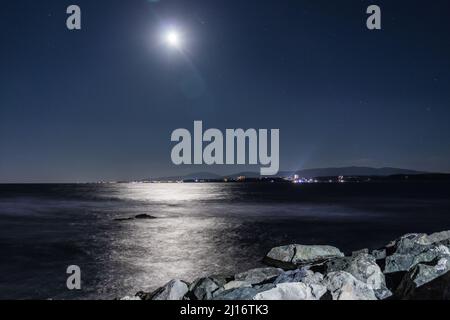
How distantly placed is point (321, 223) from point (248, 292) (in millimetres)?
38963

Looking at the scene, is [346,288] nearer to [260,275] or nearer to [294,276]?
[294,276]

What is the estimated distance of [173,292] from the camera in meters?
11.3

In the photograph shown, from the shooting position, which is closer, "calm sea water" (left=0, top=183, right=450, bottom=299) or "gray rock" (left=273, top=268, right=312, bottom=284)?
"gray rock" (left=273, top=268, right=312, bottom=284)

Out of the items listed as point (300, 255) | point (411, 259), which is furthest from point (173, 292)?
point (300, 255)

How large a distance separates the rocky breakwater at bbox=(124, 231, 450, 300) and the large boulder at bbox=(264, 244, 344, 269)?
4.72 m

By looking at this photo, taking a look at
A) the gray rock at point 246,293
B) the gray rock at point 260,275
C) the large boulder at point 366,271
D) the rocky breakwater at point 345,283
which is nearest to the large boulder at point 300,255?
the rocky breakwater at point 345,283

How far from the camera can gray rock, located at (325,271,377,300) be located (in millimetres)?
8852

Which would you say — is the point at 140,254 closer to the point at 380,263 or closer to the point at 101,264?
the point at 101,264

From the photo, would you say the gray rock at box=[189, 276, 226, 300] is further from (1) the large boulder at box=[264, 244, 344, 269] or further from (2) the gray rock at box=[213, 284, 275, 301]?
(1) the large boulder at box=[264, 244, 344, 269]

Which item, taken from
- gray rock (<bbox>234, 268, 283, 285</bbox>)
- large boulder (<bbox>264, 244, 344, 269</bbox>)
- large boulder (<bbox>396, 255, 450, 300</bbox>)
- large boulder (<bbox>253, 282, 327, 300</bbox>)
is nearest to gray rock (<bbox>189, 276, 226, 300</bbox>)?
gray rock (<bbox>234, 268, 283, 285</bbox>)

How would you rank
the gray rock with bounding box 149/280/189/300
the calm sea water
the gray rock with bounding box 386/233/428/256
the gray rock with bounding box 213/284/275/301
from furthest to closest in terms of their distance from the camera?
1. the calm sea water
2. the gray rock with bounding box 386/233/428/256
3. the gray rock with bounding box 149/280/189/300
4. the gray rock with bounding box 213/284/275/301

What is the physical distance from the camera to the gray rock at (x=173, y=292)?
36.7 ft

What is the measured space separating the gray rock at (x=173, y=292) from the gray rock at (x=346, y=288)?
412 centimetres
